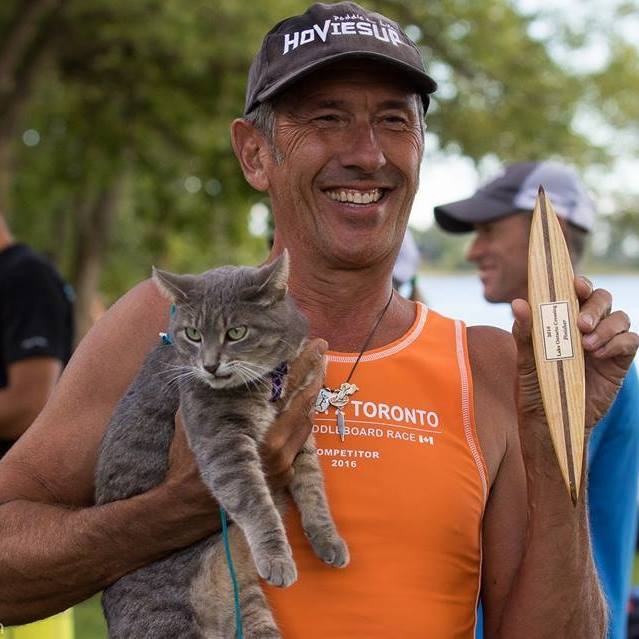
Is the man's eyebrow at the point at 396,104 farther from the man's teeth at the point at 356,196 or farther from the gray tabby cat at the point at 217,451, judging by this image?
the gray tabby cat at the point at 217,451

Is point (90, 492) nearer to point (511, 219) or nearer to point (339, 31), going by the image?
point (339, 31)

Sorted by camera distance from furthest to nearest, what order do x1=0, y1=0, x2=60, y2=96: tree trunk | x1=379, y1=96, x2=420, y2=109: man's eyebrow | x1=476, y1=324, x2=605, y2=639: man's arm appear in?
x1=0, y1=0, x2=60, y2=96: tree trunk → x1=379, y1=96, x2=420, y2=109: man's eyebrow → x1=476, y1=324, x2=605, y2=639: man's arm

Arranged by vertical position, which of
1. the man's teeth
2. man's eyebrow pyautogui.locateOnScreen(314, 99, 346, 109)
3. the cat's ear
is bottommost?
the cat's ear

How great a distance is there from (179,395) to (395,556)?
0.81 meters

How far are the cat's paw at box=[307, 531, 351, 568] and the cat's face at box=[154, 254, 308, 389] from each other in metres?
0.52

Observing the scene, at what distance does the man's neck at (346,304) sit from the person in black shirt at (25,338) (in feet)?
9.55

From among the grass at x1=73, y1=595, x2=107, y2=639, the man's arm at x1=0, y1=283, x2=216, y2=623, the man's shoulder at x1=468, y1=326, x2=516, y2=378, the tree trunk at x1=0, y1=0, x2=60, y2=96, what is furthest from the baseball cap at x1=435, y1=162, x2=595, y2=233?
the tree trunk at x1=0, y1=0, x2=60, y2=96

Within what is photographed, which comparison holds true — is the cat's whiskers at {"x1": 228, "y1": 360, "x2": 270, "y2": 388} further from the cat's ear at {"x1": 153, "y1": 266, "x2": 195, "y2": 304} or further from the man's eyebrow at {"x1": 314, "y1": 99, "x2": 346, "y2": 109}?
the man's eyebrow at {"x1": 314, "y1": 99, "x2": 346, "y2": 109}

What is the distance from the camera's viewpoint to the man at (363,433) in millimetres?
2742

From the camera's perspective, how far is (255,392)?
3020 mm

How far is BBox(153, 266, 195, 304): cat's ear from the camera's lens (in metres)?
3.01

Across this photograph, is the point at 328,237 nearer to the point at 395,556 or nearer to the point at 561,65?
the point at 395,556

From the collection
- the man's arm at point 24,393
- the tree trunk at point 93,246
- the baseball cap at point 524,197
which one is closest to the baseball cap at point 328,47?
the baseball cap at point 524,197

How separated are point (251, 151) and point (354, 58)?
53 cm
